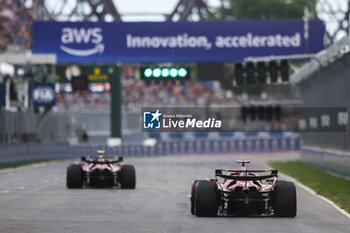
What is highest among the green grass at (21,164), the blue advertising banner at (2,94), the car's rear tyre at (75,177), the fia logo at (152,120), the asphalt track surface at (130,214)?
the blue advertising banner at (2,94)

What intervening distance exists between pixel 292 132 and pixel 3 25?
105ft

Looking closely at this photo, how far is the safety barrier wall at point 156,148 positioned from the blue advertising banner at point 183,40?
572 cm

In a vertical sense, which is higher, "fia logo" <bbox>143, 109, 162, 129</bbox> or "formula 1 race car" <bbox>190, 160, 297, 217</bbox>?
"fia logo" <bbox>143, 109, 162, 129</bbox>

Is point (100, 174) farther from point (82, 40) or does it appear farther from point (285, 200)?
point (82, 40)

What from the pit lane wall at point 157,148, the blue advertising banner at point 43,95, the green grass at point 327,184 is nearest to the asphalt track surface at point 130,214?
the green grass at point 327,184

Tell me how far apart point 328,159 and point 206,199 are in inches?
800

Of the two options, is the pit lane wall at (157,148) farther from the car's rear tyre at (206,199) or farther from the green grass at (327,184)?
the car's rear tyre at (206,199)

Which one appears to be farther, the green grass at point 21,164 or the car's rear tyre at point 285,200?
the green grass at point 21,164

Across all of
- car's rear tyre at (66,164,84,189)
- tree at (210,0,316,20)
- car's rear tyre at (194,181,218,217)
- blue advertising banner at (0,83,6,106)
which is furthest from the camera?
tree at (210,0,316,20)

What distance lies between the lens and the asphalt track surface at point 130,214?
14.6m

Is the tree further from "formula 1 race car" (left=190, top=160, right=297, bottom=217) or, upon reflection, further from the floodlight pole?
"formula 1 race car" (left=190, top=160, right=297, bottom=217)

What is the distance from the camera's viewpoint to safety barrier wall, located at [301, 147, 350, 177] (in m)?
31.0

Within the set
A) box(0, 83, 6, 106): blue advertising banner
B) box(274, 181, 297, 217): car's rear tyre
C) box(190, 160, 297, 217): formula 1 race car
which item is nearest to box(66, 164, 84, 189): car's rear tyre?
box(190, 160, 297, 217): formula 1 race car

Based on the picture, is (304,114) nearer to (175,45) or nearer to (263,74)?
(263,74)
